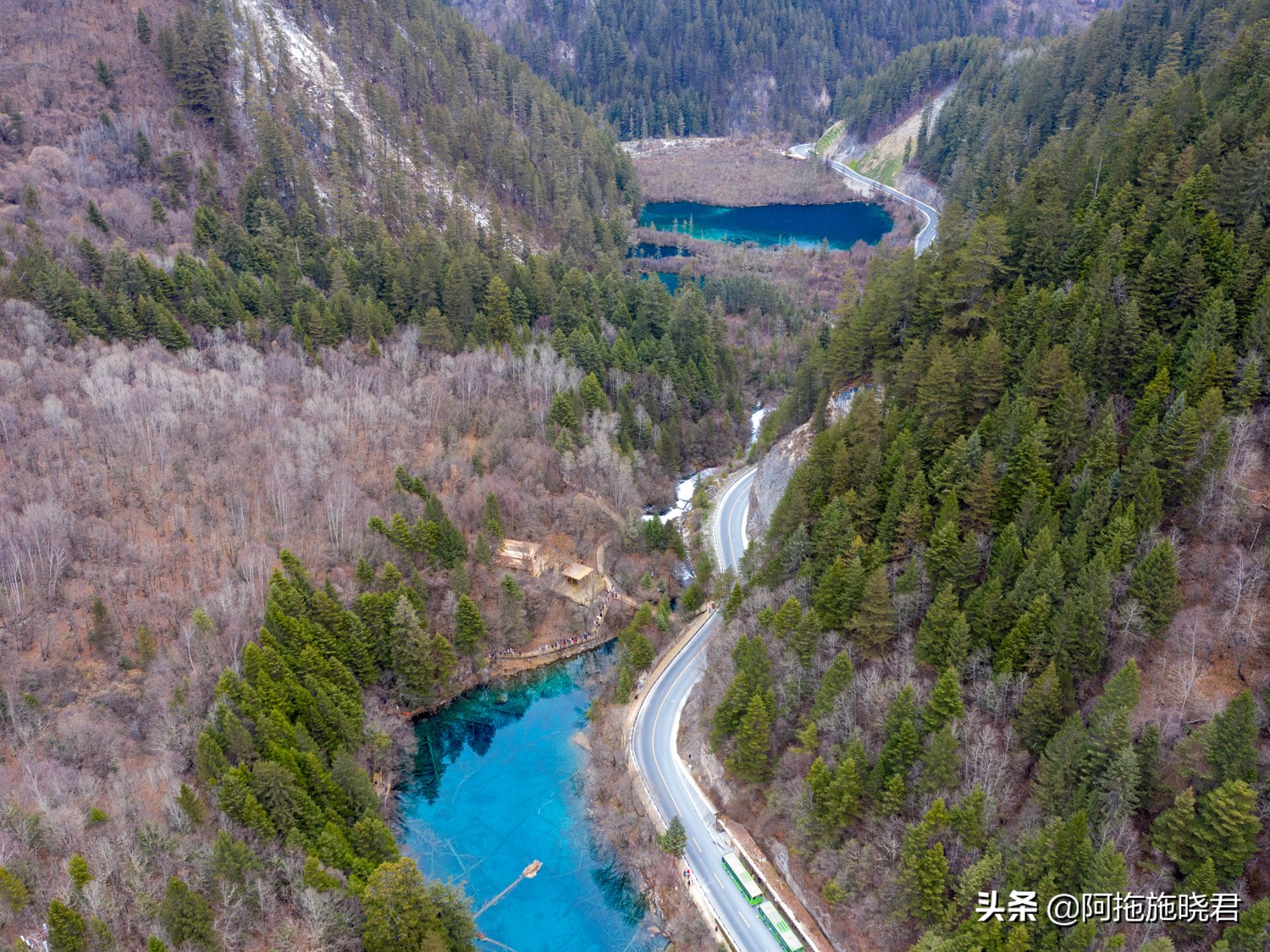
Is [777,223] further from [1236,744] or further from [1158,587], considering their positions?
[1236,744]

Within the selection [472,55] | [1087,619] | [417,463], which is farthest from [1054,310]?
[472,55]

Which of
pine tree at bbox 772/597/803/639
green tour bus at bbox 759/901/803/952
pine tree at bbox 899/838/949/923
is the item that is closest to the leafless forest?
→ green tour bus at bbox 759/901/803/952

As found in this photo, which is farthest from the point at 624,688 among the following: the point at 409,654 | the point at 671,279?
the point at 671,279

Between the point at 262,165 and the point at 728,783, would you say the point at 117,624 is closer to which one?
the point at 728,783

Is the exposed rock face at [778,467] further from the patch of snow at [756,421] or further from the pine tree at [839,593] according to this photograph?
the patch of snow at [756,421]

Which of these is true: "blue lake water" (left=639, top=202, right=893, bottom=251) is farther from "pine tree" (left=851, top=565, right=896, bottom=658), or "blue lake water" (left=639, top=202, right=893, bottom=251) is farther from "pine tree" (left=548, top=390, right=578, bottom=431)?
"pine tree" (left=851, top=565, right=896, bottom=658)

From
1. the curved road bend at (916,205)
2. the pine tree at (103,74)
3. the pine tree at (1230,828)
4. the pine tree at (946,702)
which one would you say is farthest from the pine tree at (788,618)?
the pine tree at (103,74)

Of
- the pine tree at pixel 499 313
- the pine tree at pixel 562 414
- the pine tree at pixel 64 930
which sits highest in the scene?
the pine tree at pixel 499 313
